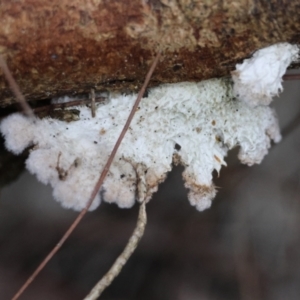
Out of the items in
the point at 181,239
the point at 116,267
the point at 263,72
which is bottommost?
the point at 181,239

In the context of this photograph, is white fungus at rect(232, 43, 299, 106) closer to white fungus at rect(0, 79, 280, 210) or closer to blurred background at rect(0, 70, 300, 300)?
white fungus at rect(0, 79, 280, 210)

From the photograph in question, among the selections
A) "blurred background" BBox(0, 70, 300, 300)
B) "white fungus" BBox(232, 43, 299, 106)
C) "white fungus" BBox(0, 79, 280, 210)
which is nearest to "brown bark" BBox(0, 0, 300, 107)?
"white fungus" BBox(232, 43, 299, 106)

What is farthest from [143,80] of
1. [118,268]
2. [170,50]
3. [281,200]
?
[281,200]

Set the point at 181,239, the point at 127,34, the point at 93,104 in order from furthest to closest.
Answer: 1. the point at 181,239
2. the point at 93,104
3. the point at 127,34

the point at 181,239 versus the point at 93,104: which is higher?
the point at 93,104

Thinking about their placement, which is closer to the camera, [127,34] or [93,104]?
[127,34]

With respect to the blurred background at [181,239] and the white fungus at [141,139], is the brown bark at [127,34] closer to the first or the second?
the white fungus at [141,139]

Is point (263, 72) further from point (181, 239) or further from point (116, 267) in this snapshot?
point (181, 239)

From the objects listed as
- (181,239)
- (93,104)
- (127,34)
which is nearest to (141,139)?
(93,104)
